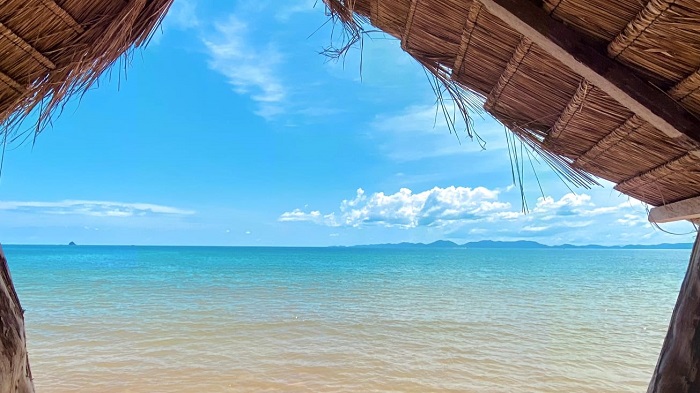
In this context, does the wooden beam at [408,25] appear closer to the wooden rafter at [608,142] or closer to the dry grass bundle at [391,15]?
the dry grass bundle at [391,15]

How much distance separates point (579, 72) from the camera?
112 centimetres

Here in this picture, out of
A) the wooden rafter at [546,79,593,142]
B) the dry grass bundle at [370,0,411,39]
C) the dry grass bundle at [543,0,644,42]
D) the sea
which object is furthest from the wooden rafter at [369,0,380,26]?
the sea

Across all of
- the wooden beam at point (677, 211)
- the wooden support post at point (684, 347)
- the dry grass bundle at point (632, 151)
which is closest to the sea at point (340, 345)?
the wooden beam at point (677, 211)

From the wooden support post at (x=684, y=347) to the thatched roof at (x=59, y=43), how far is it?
176cm

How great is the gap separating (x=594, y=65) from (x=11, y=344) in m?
1.84

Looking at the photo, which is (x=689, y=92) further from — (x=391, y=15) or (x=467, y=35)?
(x=391, y=15)

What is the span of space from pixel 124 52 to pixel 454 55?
47.9 inches

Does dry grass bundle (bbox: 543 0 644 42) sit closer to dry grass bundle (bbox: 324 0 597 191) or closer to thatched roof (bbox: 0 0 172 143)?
dry grass bundle (bbox: 324 0 597 191)

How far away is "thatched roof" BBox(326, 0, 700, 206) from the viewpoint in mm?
1021

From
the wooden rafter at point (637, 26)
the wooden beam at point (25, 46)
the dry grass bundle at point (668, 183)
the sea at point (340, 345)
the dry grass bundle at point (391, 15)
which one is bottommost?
the sea at point (340, 345)

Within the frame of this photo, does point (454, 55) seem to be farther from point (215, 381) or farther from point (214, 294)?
point (214, 294)

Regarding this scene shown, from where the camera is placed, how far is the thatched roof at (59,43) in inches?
51.8

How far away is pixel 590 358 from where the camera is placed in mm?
6152

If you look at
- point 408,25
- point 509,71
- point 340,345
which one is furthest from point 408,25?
point 340,345
